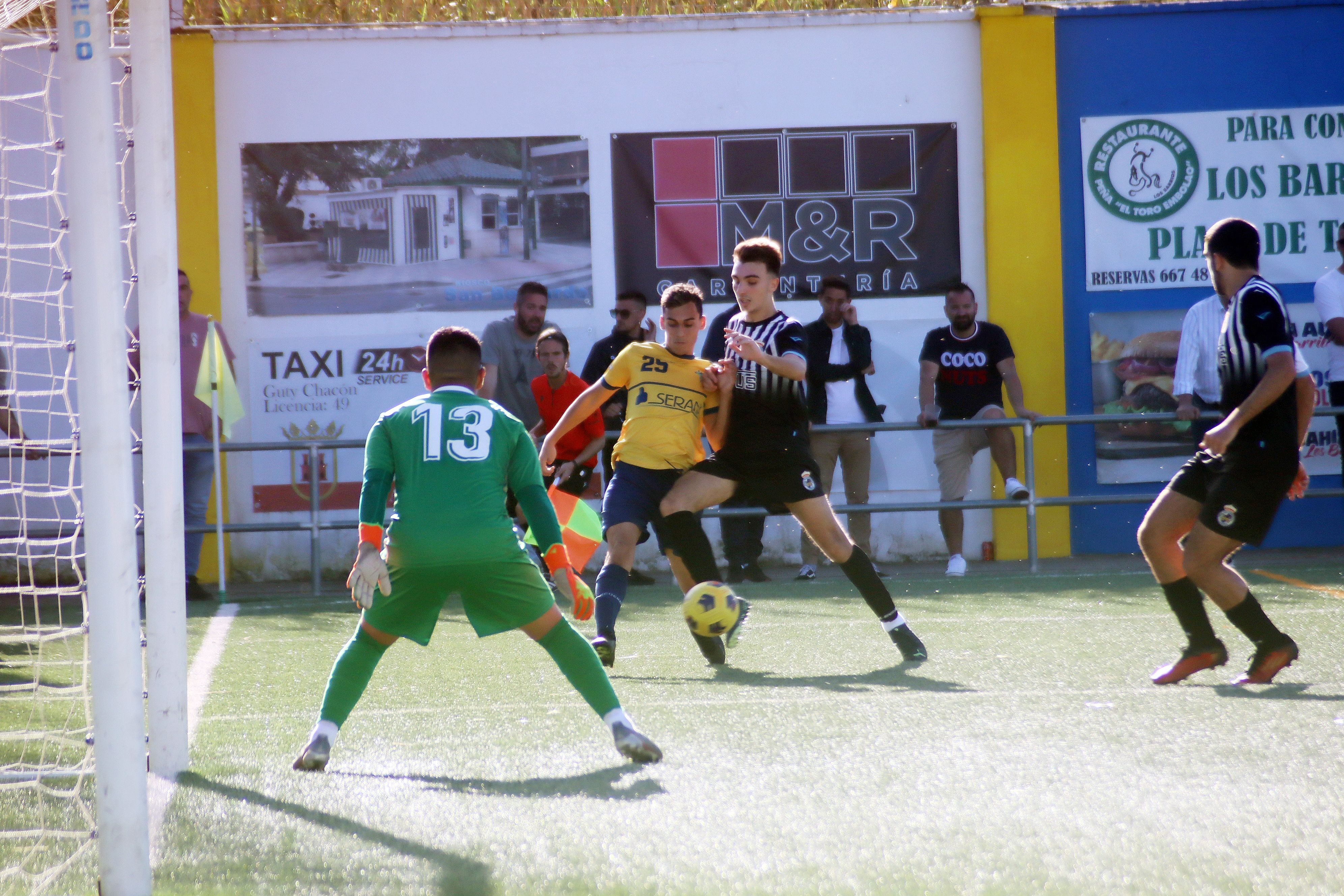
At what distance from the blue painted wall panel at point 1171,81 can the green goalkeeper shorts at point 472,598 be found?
803cm

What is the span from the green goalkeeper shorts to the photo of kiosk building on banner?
7.05 metres

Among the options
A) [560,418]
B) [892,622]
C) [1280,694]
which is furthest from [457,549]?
[560,418]

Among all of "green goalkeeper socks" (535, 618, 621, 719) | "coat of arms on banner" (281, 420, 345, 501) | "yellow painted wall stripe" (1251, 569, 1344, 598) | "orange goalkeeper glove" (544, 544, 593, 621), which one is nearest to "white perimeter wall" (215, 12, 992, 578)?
"coat of arms on banner" (281, 420, 345, 501)

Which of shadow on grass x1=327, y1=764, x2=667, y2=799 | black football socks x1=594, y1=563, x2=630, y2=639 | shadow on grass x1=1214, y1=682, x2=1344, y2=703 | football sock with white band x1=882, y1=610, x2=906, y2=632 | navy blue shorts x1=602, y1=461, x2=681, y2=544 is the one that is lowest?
shadow on grass x1=1214, y1=682, x2=1344, y2=703

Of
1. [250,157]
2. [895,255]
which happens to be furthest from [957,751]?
[250,157]

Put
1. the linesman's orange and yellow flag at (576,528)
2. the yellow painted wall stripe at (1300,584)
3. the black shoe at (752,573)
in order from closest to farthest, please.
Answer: the linesman's orange and yellow flag at (576,528) → the yellow painted wall stripe at (1300,584) → the black shoe at (752,573)

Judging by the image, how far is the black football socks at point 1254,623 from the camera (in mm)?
4855

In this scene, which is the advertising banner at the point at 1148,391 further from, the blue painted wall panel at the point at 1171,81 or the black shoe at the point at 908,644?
the black shoe at the point at 908,644

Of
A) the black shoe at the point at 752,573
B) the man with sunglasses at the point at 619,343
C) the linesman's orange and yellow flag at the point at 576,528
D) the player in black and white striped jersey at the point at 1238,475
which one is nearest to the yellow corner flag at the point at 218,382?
the man with sunglasses at the point at 619,343

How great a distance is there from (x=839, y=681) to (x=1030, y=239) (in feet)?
22.1

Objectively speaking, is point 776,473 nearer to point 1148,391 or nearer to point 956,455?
point 956,455

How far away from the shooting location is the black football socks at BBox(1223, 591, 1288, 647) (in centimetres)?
486

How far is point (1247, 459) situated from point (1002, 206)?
652 centimetres

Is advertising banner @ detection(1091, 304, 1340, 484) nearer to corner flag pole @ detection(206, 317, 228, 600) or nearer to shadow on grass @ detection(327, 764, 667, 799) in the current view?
corner flag pole @ detection(206, 317, 228, 600)
